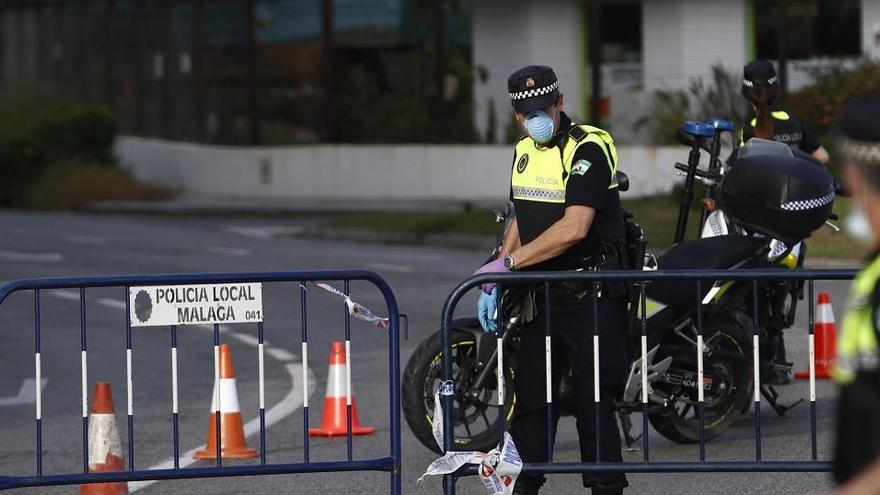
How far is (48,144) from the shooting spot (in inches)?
1318

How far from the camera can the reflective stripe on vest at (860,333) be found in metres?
3.48

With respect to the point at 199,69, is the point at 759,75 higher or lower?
lower

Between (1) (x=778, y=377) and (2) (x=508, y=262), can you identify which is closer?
(2) (x=508, y=262)

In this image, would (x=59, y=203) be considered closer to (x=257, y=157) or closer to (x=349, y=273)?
(x=257, y=157)

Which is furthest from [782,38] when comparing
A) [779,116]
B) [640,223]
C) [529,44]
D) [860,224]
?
[860,224]

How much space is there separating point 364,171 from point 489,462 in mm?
24919

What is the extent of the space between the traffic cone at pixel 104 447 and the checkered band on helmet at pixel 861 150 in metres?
4.99

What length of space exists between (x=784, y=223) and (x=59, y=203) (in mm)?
27180

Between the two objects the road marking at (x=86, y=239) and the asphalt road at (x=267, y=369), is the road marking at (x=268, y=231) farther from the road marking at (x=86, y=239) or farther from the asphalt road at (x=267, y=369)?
the road marking at (x=86, y=239)

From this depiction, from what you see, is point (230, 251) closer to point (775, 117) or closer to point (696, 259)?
point (775, 117)

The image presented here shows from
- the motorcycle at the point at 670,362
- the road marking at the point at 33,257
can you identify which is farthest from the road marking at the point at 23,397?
the road marking at the point at 33,257

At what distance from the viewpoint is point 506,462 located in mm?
6859

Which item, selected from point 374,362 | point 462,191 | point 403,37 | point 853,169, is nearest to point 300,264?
point 374,362

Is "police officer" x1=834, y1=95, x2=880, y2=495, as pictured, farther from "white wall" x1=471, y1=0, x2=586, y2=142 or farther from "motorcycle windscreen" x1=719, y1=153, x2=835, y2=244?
"white wall" x1=471, y1=0, x2=586, y2=142
